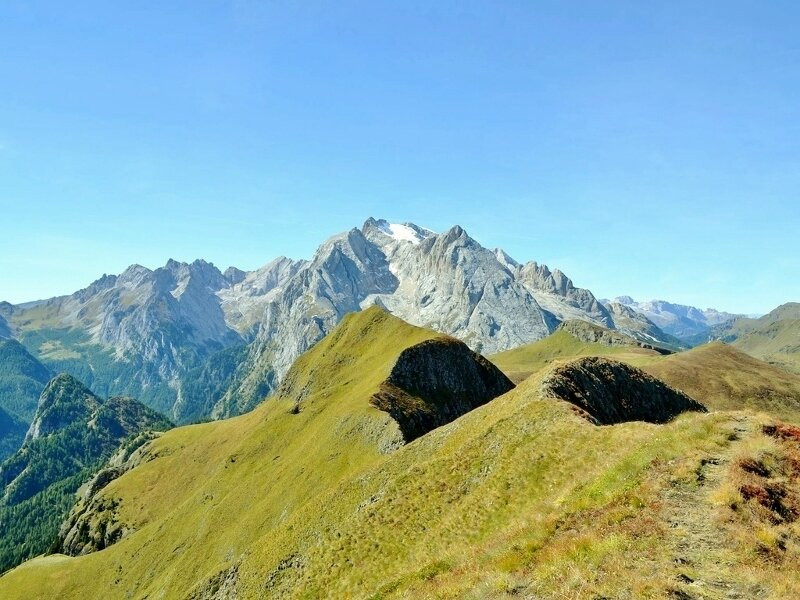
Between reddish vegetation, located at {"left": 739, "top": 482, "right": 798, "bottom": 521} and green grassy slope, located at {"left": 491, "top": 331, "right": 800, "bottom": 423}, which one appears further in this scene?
green grassy slope, located at {"left": 491, "top": 331, "right": 800, "bottom": 423}

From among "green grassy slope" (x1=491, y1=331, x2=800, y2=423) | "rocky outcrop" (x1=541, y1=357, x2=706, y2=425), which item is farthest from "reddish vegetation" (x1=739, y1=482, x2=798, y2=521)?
"green grassy slope" (x1=491, y1=331, x2=800, y2=423)

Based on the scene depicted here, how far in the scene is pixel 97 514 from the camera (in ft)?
463

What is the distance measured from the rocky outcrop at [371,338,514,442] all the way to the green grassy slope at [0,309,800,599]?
3672 millimetres

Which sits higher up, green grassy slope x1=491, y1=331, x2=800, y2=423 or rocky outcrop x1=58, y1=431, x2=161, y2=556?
green grassy slope x1=491, y1=331, x2=800, y2=423

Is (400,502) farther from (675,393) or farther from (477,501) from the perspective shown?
(675,393)

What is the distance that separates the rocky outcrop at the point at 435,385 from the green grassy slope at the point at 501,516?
3.67 meters

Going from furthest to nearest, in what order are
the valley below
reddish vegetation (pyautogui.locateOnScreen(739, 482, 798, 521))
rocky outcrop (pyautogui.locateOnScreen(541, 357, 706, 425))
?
rocky outcrop (pyautogui.locateOnScreen(541, 357, 706, 425)) < reddish vegetation (pyautogui.locateOnScreen(739, 482, 798, 521)) < the valley below

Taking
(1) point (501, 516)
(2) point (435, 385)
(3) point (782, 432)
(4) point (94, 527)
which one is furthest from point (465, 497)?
(4) point (94, 527)

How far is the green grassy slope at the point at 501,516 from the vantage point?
20.0 m

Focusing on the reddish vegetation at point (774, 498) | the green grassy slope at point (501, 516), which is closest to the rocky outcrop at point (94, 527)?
the green grassy slope at point (501, 516)

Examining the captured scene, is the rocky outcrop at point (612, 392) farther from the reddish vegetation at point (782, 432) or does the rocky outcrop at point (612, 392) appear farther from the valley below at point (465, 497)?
the reddish vegetation at point (782, 432)

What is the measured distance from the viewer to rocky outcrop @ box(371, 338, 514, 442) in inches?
3332

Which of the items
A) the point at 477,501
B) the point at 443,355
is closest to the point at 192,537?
the point at 443,355

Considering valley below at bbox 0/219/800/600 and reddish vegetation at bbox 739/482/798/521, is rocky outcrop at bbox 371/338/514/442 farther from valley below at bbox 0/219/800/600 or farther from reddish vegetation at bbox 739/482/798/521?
reddish vegetation at bbox 739/482/798/521
